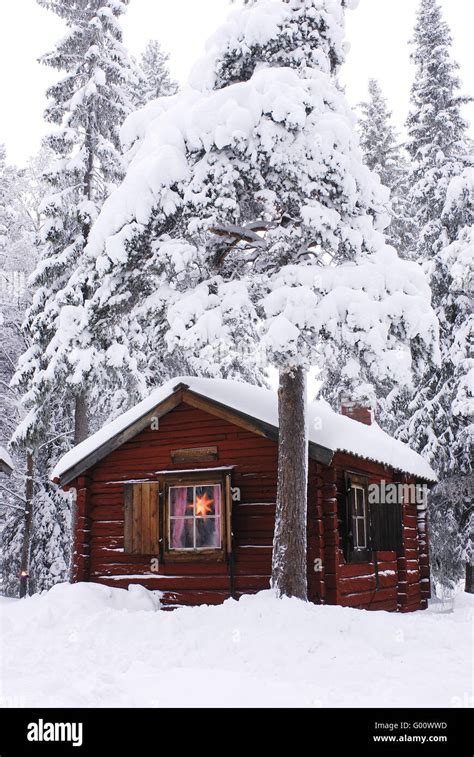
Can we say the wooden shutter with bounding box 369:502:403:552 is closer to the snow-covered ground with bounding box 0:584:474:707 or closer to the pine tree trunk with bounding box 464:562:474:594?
the snow-covered ground with bounding box 0:584:474:707

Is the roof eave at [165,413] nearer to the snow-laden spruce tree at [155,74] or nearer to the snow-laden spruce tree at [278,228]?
the snow-laden spruce tree at [278,228]

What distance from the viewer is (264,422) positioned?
12641 millimetres

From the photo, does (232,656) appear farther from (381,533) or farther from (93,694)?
(381,533)

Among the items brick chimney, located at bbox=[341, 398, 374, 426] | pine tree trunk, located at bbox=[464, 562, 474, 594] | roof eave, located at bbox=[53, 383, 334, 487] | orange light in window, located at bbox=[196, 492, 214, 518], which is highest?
brick chimney, located at bbox=[341, 398, 374, 426]

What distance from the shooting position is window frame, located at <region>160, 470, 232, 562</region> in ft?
42.2

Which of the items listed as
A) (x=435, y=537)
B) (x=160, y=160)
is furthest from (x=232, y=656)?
(x=435, y=537)

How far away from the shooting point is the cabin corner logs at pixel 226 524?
12.6 m

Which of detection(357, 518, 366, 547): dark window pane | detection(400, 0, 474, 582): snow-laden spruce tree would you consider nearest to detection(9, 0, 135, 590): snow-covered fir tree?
detection(357, 518, 366, 547): dark window pane

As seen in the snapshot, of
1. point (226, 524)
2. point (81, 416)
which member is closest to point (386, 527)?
point (226, 524)

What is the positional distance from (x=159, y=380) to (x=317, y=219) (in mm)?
12603

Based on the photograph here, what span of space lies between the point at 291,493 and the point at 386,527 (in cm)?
433

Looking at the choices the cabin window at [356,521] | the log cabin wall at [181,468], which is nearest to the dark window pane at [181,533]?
the log cabin wall at [181,468]

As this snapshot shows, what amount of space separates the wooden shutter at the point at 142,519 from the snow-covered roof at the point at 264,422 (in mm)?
1245

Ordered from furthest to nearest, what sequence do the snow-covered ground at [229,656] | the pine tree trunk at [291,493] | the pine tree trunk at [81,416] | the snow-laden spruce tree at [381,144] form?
the snow-laden spruce tree at [381,144]
the pine tree trunk at [81,416]
the pine tree trunk at [291,493]
the snow-covered ground at [229,656]
